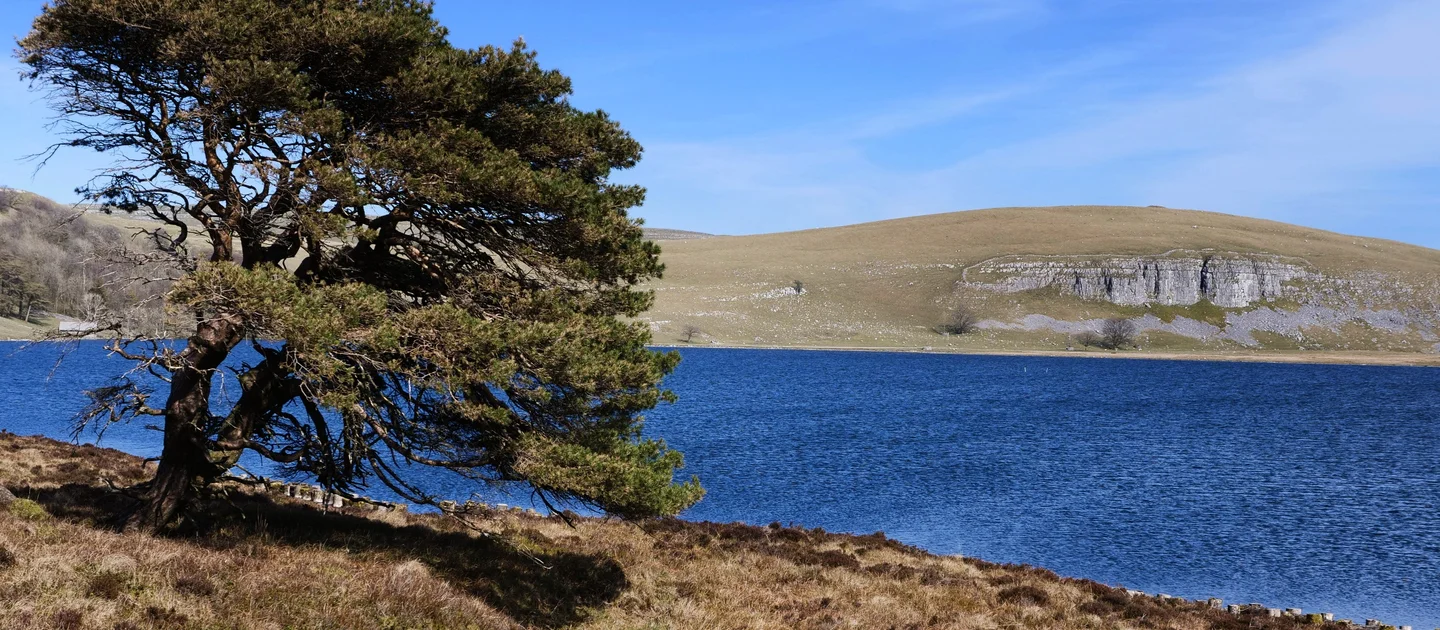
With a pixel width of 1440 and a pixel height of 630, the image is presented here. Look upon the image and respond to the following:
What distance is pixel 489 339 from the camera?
1423 cm

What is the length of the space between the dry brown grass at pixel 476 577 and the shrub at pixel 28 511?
292 mm

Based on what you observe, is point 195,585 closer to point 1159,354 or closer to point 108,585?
point 108,585

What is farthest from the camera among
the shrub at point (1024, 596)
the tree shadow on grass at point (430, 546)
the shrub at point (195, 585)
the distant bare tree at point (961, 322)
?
the distant bare tree at point (961, 322)

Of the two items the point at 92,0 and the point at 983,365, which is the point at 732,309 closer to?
the point at 983,365

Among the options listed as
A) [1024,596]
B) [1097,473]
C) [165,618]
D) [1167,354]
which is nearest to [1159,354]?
[1167,354]

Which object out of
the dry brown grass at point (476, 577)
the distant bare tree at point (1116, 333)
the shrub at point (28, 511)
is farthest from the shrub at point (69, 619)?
the distant bare tree at point (1116, 333)

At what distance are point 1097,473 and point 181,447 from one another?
46549mm

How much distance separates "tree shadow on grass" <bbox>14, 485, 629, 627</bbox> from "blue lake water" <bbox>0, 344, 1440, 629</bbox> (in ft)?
57.7

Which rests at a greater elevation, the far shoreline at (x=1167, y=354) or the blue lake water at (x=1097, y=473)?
the far shoreline at (x=1167, y=354)

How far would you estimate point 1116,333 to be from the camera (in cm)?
18350

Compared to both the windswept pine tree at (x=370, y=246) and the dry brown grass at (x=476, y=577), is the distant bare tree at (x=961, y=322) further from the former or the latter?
the windswept pine tree at (x=370, y=246)

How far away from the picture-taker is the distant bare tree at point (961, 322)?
186875 millimetres

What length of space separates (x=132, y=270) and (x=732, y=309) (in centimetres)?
17658

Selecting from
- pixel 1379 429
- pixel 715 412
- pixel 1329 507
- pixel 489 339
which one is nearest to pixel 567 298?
pixel 489 339
